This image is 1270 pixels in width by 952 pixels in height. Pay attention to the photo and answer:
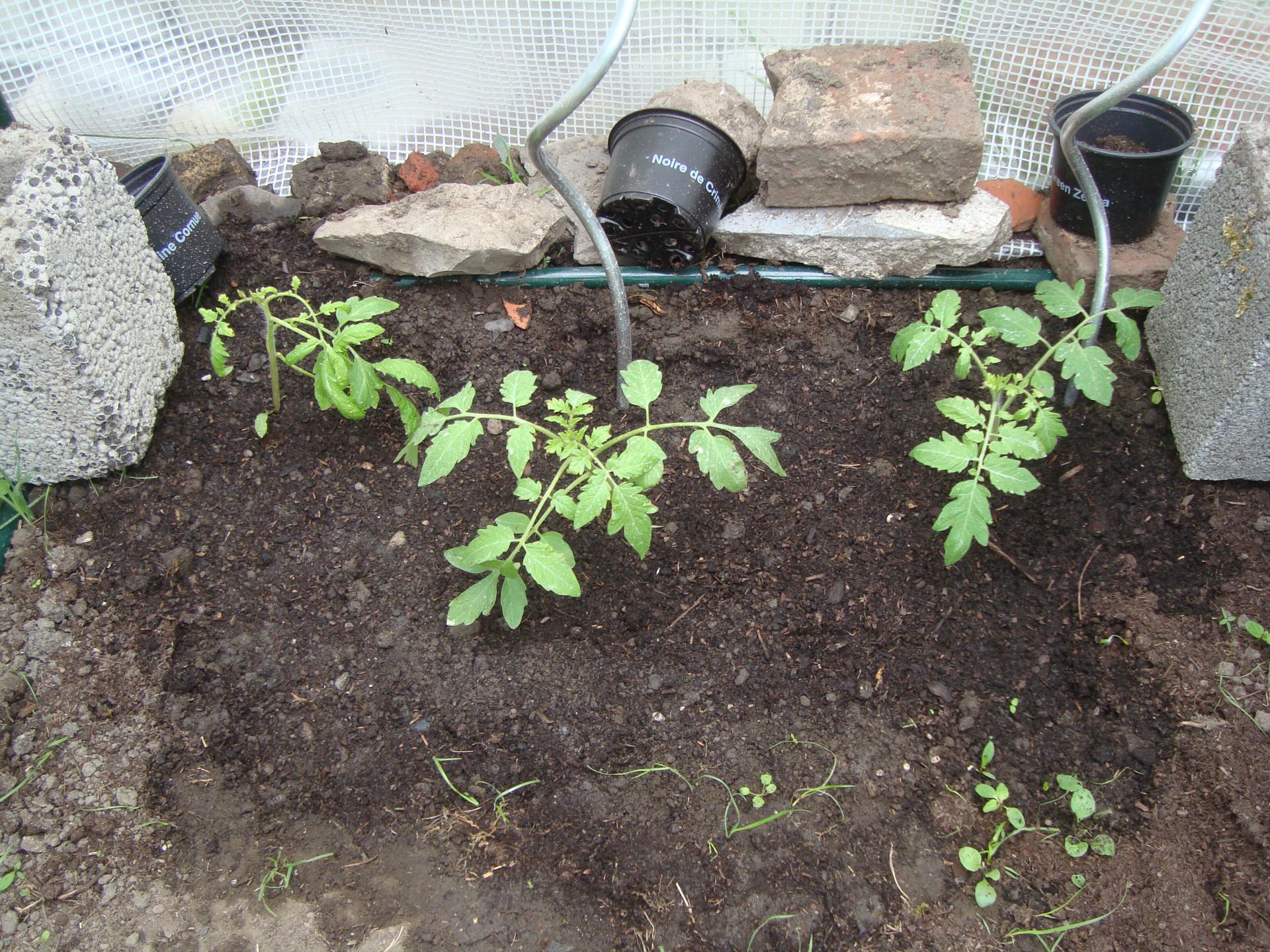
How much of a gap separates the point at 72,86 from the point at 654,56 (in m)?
1.82

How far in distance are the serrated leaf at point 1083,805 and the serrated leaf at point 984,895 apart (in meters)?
0.24

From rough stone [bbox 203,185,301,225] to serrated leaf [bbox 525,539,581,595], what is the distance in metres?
1.60

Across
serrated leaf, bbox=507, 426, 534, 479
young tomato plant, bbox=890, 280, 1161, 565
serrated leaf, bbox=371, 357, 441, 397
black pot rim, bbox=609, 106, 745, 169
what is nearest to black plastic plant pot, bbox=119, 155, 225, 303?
serrated leaf, bbox=371, 357, 441, 397

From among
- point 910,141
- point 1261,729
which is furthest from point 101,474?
point 1261,729

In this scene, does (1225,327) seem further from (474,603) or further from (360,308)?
(360,308)

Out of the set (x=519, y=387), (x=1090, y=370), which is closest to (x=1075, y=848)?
(x=1090, y=370)

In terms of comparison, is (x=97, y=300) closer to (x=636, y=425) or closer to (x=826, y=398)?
(x=636, y=425)

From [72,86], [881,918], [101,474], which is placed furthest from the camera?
[72,86]

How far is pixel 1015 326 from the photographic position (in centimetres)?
201

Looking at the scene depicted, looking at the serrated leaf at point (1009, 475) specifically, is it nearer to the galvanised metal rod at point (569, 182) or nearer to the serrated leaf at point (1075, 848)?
the serrated leaf at point (1075, 848)

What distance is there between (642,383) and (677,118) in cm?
95

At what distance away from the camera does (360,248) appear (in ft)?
8.35

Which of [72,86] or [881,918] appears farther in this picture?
[72,86]

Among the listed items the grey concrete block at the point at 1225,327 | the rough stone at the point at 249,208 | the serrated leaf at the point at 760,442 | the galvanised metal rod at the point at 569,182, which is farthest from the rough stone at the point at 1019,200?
the rough stone at the point at 249,208
